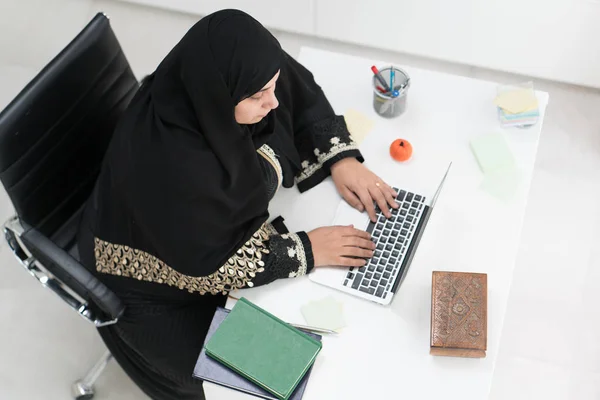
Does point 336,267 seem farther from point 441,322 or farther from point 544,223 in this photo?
point 544,223

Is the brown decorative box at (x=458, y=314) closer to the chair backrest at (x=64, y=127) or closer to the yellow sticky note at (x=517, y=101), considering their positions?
the yellow sticky note at (x=517, y=101)

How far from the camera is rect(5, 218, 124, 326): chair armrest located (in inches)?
61.9

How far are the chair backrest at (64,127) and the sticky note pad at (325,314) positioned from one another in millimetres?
712

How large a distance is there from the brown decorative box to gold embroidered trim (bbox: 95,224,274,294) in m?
0.39

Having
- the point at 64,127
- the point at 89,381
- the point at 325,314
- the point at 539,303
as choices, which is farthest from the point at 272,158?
the point at 539,303

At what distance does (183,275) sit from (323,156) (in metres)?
0.46

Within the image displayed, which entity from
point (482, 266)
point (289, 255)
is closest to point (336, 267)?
point (289, 255)

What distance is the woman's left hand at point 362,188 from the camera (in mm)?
1614

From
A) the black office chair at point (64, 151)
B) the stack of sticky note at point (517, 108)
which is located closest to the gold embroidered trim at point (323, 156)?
the stack of sticky note at point (517, 108)

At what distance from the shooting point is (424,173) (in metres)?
1.67

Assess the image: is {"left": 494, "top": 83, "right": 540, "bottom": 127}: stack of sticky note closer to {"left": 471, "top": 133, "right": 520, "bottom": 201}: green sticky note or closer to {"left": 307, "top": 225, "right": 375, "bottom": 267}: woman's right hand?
{"left": 471, "top": 133, "right": 520, "bottom": 201}: green sticky note

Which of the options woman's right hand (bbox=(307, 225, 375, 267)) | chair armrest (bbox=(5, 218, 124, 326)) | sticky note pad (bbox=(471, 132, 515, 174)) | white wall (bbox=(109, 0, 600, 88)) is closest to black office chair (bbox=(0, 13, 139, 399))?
chair armrest (bbox=(5, 218, 124, 326))

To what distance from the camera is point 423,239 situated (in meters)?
1.58

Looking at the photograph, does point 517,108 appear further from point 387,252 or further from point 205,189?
point 205,189
